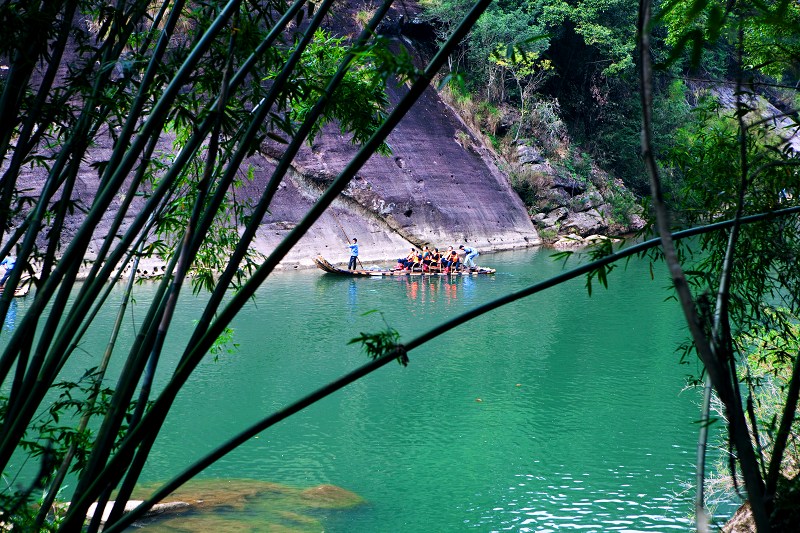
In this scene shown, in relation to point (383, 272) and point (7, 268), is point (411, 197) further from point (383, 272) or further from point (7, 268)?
point (7, 268)

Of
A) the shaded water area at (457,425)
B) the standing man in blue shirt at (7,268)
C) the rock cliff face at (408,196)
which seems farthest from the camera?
the rock cliff face at (408,196)

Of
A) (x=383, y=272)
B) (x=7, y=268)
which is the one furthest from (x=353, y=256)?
(x=7, y=268)

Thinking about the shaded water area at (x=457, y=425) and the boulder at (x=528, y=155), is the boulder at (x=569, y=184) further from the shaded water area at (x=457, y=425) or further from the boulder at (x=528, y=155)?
the shaded water area at (x=457, y=425)

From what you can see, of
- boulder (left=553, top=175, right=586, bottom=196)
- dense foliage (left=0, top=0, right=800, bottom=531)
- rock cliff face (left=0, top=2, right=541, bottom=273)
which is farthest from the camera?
boulder (left=553, top=175, right=586, bottom=196)

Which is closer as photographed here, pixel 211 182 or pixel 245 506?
pixel 211 182

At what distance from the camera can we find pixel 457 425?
27.7 feet

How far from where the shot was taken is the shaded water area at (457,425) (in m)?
6.30

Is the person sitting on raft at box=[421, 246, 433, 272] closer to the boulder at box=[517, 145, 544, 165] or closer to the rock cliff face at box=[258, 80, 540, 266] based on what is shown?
the rock cliff face at box=[258, 80, 540, 266]

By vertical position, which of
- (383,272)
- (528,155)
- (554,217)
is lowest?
(383,272)

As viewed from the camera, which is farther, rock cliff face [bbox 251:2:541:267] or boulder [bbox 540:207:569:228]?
boulder [bbox 540:207:569:228]

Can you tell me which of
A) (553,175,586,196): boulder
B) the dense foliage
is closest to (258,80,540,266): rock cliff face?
(553,175,586,196): boulder

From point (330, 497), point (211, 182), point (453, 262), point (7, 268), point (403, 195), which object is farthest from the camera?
point (403, 195)

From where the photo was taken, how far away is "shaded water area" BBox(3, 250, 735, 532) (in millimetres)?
6305

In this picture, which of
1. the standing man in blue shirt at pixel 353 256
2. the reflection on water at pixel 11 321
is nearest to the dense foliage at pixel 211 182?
the reflection on water at pixel 11 321
